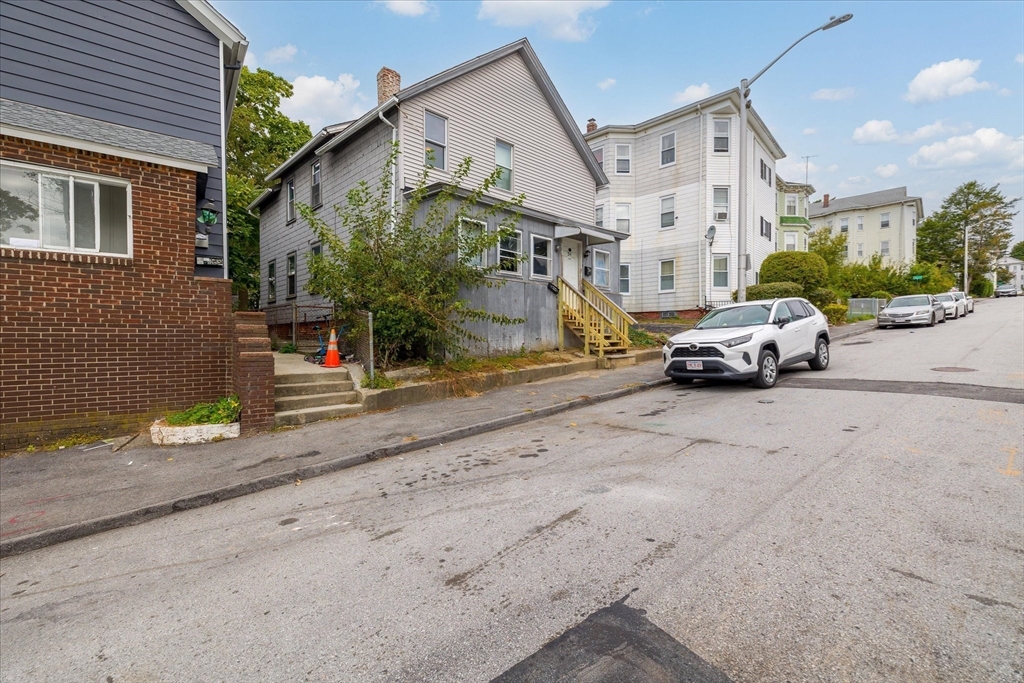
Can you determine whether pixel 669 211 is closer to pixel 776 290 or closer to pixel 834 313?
pixel 776 290

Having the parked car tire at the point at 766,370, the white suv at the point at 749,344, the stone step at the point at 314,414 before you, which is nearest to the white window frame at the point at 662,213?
the white suv at the point at 749,344

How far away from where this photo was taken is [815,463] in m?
4.93

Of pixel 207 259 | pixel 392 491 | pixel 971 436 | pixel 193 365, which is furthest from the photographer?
pixel 207 259

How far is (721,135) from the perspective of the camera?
23641 millimetres

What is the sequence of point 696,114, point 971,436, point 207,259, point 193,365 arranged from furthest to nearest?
1. point 696,114
2. point 207,259
3. point 193,365
4. point 971,436

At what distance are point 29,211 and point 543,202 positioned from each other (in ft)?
41.9

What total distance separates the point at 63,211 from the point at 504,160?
1121cm

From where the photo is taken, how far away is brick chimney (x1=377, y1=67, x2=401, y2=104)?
1492 centimetres

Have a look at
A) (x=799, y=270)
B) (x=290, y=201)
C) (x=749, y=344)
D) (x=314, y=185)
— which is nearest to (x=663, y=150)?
(x=799, y=270)

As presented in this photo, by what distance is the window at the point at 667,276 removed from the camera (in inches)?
977

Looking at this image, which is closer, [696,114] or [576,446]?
[576,446]

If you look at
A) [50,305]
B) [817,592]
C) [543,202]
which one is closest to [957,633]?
[817,592]

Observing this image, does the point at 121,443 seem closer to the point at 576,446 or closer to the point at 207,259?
the point at 207,259

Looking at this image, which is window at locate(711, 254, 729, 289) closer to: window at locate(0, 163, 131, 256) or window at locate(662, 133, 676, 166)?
window at locate(662, 133, 676, 166)
